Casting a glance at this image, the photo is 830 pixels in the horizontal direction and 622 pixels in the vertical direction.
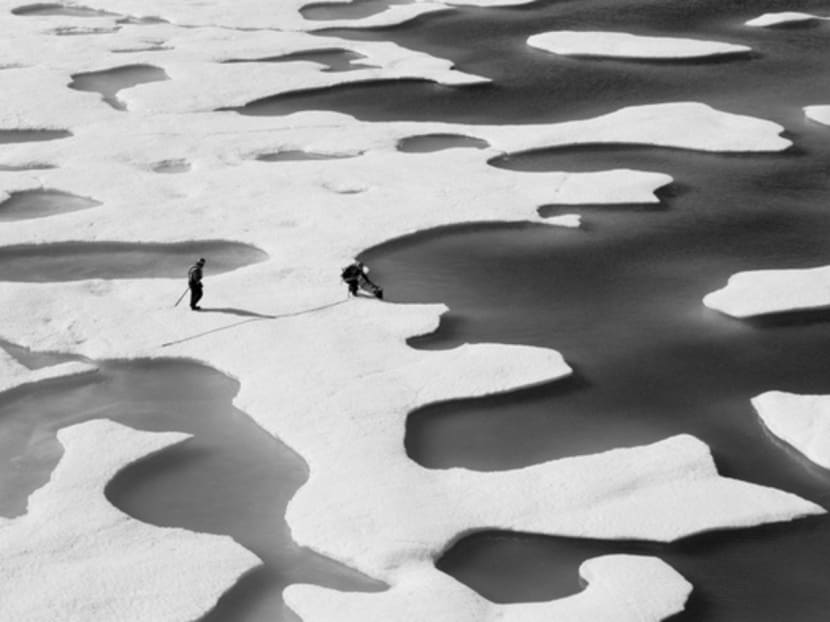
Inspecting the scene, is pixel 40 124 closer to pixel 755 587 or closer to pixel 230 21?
pixel 230 21

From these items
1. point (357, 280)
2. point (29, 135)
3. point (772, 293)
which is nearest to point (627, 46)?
point (29, 135)

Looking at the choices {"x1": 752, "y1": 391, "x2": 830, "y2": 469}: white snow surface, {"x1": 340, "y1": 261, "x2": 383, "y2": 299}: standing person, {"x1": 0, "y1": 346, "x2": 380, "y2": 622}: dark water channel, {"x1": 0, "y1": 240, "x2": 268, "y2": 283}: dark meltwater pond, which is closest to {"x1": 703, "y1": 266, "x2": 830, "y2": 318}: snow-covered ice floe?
{"x1": 752, "y1": 391, "x2": 830, "y2": 469}: white snow surface

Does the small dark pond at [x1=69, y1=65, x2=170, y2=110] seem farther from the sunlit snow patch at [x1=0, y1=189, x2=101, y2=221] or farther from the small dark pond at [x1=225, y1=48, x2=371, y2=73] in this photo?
the sunlit snow patch at [x1=0, y1=189, x2=101, y2=221]

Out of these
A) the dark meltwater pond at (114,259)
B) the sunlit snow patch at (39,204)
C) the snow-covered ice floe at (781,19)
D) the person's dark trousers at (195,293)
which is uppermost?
the snow-covered ice floe at (781,19)

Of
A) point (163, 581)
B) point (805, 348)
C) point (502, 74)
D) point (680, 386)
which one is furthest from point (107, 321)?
point (502, 74)

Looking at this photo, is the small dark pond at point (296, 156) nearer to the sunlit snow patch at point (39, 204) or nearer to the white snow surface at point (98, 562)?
the sunlit snow patch at point (39, 204)

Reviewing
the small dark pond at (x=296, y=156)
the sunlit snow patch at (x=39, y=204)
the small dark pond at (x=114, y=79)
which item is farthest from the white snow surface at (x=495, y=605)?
the small dark pond at (x=114, y=79)
